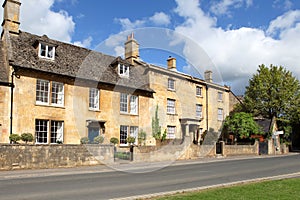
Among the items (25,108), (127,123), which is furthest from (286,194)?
(127,123)

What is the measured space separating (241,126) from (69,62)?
23005 millimetres

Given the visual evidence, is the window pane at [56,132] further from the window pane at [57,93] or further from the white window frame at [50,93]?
the window pane at [57,93]

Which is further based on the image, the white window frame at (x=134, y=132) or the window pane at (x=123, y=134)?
the white window frame at (x=134, y=132)

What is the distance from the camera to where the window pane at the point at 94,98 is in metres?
25.5

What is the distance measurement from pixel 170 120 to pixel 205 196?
23599 millimetres

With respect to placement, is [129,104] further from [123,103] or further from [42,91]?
[42,91]

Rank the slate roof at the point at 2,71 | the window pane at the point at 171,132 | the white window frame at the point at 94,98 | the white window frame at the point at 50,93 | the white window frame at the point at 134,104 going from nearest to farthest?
1. the slate roof at the point at 2,71
2. the white window frame at the point at 50,93
3. the white window frame at the point at 94,98
4. the white window frame at the point at 134,104
5. the window pane at the point at 171,132

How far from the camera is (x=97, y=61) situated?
26.4m

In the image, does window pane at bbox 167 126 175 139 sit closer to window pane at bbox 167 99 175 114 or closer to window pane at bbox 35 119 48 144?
window pane at bbox 167 99 175 114

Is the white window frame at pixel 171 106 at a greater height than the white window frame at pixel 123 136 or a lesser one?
greater

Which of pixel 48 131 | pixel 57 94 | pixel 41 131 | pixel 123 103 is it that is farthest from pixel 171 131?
pixel 41 131

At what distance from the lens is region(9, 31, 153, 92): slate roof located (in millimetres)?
22359

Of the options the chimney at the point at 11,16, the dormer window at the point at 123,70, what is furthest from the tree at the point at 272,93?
the chimney at the point at 11,16

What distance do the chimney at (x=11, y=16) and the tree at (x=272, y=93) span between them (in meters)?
36.0
